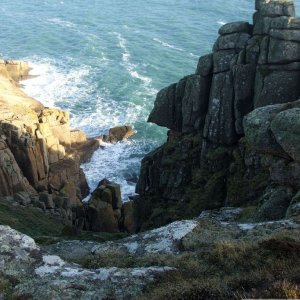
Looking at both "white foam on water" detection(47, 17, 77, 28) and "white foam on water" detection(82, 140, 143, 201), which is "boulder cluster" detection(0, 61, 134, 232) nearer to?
"white foam on water" detection(82, 140, 143, 201)

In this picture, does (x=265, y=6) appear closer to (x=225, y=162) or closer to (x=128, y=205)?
(x=225, y=162)

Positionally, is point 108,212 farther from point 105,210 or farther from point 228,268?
point 228,268

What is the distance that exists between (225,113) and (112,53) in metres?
72.2

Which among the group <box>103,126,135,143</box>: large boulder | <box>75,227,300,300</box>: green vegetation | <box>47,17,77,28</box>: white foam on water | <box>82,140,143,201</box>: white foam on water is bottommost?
<box>82,140,143,201</box>: white foam on water

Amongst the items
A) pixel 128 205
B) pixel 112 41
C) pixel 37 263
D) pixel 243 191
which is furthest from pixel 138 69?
pixel 37 263

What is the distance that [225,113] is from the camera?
3953 cm

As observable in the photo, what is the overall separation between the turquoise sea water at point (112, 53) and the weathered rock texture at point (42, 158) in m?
6.09

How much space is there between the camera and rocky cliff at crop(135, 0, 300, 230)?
36.5 meters

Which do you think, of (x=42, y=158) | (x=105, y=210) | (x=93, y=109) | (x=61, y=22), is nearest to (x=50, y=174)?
(x=42, y=158)

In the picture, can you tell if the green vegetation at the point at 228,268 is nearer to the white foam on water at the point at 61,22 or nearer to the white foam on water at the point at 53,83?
the white foam on water at the point at 53,83

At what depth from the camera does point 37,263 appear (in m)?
17.1

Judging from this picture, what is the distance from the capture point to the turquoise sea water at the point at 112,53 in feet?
260

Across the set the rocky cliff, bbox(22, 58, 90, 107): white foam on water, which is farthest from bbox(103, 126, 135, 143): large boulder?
the rocky cliff

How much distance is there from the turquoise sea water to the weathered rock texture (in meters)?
6.09
